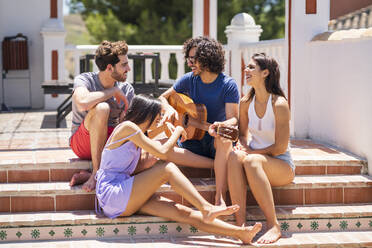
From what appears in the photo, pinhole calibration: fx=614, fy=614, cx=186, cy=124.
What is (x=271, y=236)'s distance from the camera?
4.33 meters

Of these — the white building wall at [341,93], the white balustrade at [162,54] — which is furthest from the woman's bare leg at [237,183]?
the white balustrade at [162,54]

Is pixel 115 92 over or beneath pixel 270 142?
over

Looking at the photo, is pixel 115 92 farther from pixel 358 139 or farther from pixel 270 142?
pixel 358 139

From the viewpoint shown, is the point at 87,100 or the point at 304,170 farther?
the point at 304,170

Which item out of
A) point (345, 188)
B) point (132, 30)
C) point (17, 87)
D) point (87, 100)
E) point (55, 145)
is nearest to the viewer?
point (87, 100)

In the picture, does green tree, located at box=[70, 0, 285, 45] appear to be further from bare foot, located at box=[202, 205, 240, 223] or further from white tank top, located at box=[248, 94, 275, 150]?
bare foot, located at box=[202, 205, 240, 223]

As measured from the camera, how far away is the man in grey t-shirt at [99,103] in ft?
15.1

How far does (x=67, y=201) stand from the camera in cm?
468

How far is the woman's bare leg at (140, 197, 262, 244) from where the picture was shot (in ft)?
14.0

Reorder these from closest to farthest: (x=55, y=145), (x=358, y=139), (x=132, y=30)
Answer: (x=358, y=139) < (x=55, y=145) < (x=132, y=30)

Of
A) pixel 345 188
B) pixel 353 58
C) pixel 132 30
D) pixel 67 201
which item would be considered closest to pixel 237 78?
pixel 353 58

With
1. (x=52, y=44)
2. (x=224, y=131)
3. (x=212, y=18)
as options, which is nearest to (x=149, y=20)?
(x=52, y=44)

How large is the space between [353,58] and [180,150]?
1.90 m

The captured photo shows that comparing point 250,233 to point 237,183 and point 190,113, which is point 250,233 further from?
point 190,113
